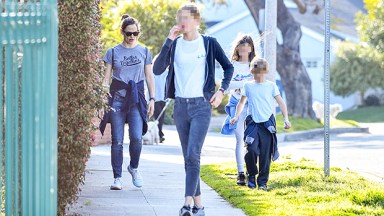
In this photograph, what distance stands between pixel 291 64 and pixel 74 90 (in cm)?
2403

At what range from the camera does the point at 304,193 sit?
1028cm

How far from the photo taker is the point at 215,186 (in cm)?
1159

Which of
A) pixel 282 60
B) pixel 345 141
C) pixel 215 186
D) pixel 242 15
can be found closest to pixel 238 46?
pixel 215 186

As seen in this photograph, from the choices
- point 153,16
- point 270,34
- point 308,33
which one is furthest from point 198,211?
point 308,33

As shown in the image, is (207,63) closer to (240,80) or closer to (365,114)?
(240,80)

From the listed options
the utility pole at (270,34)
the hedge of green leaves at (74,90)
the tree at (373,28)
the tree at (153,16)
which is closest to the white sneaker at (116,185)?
the hedge of green leaves at (74,90)

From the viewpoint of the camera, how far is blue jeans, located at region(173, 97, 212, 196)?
8.81 metres

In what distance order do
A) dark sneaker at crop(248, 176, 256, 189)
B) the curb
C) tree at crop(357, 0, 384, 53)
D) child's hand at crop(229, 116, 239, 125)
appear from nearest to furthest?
child's hand at crop(229, 116, 239, 125)
dark sneaker at crop(248, 176, 256, 189)
the curb
tree at crop(357, 0, 384, 53)

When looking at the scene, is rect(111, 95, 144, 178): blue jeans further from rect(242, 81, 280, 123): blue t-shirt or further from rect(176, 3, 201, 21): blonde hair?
rect(176, 3, 201, 21): blonde hair

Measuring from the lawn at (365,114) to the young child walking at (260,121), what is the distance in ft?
119

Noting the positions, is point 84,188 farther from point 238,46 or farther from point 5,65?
point 5,65

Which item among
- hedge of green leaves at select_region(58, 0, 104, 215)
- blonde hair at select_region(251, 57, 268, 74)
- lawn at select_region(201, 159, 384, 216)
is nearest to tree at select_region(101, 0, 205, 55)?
lawn at select_region(201, 159, 384, 216)

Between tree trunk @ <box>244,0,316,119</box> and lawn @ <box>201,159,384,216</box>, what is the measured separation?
1811 cm

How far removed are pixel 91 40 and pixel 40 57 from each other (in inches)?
56.5
